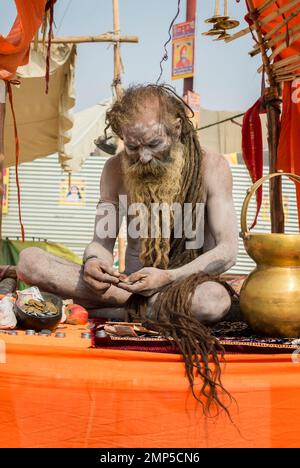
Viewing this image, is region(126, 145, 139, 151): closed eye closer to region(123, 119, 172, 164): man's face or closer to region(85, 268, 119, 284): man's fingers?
region(123, 119, 172, 164): man's face

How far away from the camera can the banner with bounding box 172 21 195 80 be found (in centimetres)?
747

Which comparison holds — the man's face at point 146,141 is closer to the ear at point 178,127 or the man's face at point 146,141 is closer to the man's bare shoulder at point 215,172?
the ear at point 178,127

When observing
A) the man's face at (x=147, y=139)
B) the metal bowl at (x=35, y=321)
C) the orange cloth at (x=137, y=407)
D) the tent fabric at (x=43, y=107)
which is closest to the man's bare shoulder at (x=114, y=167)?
the man's face at (x=147, y=139)

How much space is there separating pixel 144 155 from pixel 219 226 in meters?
0.51

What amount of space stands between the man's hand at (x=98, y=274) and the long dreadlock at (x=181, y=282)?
19 centimetres

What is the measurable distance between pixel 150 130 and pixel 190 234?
0.59 metres

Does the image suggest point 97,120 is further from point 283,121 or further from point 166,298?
point 166,298

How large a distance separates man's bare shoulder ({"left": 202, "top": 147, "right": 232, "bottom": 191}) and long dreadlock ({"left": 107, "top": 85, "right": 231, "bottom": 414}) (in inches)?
1.5

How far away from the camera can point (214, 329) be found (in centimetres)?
281

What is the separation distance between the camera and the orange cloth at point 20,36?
3277mm

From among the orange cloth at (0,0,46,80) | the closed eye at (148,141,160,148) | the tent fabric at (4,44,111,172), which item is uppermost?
the tent fabric at (4,44,111,172)

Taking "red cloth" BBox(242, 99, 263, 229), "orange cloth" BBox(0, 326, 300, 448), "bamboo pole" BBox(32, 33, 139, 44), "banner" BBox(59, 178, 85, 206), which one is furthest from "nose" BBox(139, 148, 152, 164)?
"banner" BBox(59, 178, 85, 206)

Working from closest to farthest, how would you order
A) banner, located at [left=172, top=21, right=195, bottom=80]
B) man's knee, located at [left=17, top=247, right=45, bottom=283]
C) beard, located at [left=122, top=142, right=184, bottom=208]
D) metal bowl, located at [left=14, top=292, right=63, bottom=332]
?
metal bowl, located at [left=14, top=292, right=63, bottom=332], beard, located at [left=122, top=142, right=184, bottom=208], man's knee, located at [left=17, top=247, right=45, bottom=283], banner, located at [left=172, top=21, right=195, bottom=80]

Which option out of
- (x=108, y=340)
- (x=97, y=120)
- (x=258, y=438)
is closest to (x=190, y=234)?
(x=108, y=340)
